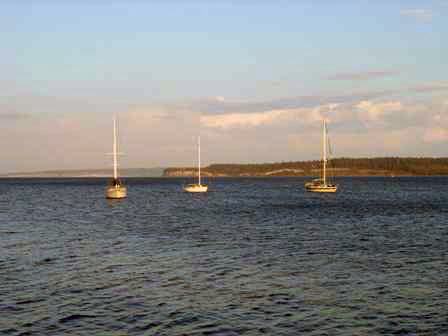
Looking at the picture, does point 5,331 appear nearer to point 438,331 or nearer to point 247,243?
point 438,331

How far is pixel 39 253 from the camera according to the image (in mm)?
37094

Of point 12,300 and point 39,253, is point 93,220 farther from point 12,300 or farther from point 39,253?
point 12,300

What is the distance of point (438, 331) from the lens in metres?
19.7

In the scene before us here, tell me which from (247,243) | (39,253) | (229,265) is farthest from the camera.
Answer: (247,243)

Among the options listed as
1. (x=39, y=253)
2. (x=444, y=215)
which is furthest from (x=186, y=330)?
(x=444, y=215)

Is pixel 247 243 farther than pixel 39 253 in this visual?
Yes

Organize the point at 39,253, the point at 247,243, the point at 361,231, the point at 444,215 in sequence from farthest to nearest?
the point at 444,215 → the point at 361,231 → the point at 247,243 → the point at 39,253

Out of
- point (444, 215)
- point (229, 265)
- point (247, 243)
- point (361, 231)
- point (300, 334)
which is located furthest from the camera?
point (444, 215)

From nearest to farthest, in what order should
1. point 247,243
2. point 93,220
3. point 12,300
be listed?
1. point 12,300
2. point 247,243
3. point 93,220

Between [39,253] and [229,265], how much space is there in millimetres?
13454

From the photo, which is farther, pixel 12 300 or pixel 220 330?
pixel 12 300

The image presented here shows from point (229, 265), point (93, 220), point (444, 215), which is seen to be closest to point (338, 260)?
point (229, 265)

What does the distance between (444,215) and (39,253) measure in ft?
171

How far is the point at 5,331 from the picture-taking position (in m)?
19.6
